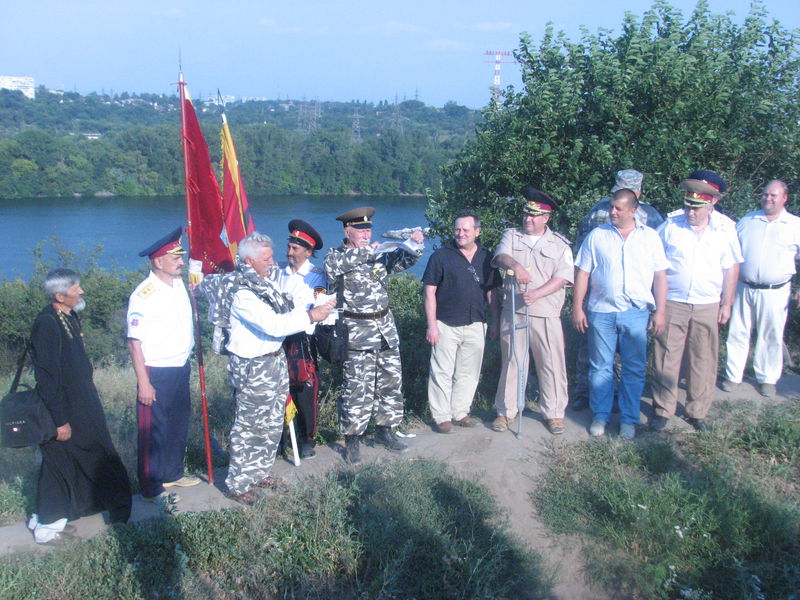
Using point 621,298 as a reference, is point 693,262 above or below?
above

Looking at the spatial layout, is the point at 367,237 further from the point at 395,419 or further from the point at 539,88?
the point at 539,88

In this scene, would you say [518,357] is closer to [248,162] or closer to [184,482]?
[184,482]

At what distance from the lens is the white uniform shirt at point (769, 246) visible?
18.2 ft

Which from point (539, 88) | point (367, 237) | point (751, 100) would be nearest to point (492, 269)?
point (367, 237)

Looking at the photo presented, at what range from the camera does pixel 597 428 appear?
5.18 m

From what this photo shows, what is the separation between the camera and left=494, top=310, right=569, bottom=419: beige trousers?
515 cm

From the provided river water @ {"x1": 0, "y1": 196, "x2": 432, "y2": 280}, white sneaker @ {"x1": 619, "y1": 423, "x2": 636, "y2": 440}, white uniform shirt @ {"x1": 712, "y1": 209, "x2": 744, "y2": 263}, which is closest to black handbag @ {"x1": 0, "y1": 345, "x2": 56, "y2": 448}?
white sneaker @ {"x1": 619, "y1": 423, "x2": 636, "y2": 440}

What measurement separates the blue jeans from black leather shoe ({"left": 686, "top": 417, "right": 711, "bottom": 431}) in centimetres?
48

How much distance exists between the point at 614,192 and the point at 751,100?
3.56m

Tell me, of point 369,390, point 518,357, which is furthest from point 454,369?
point 369,390

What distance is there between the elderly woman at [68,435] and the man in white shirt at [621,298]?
3325 millimetres

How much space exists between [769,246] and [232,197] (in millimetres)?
4305

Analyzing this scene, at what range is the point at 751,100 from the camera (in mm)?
7285

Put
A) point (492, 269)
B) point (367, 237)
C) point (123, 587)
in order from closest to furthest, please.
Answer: point (123, 587)
point (367, 237)
point (492, 269)
